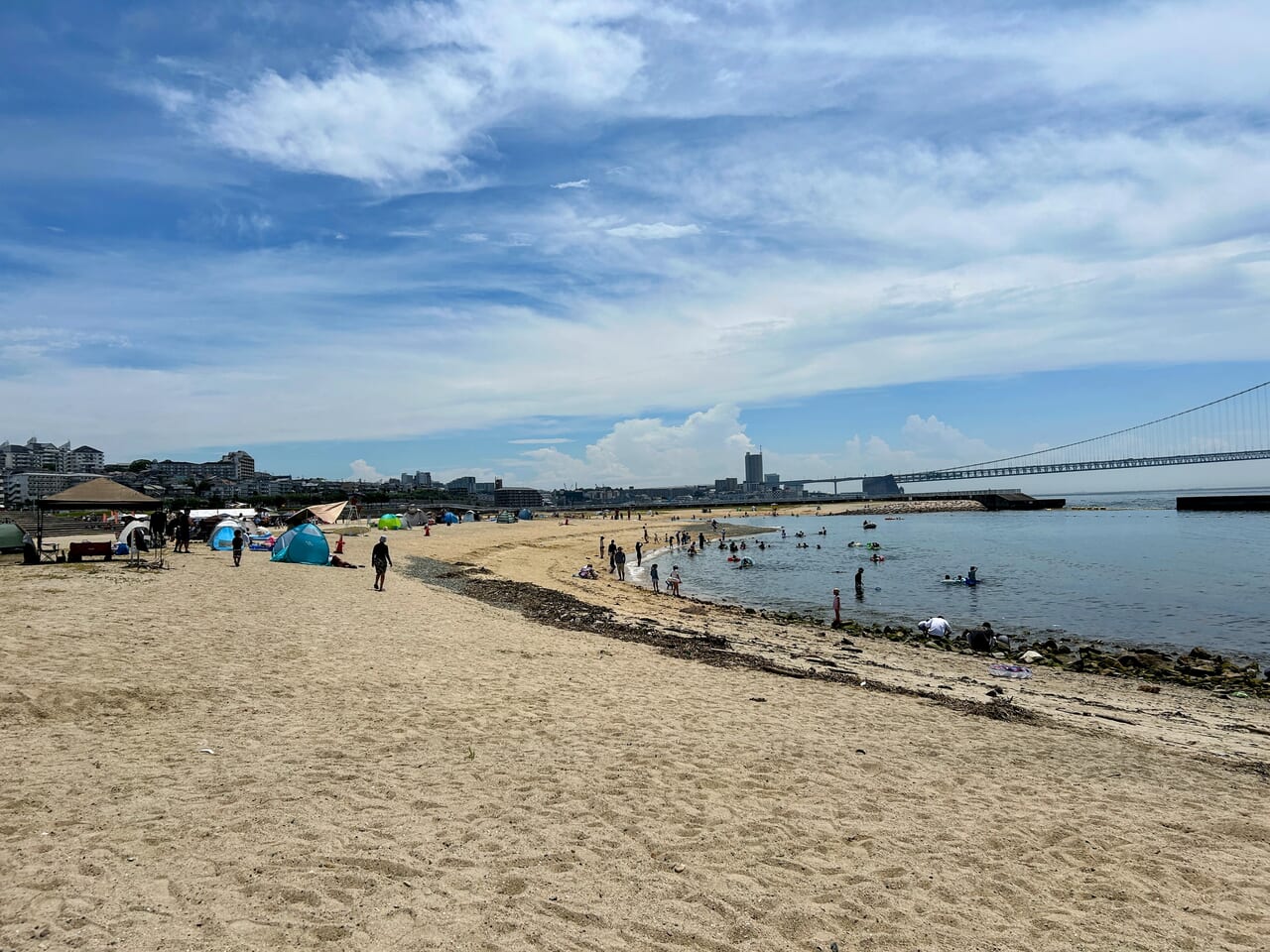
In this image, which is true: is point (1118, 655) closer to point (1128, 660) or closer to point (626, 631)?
point (1128, 660)

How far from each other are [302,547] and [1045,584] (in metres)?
32.3

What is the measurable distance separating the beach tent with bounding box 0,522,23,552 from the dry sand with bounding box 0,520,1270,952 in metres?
12.5

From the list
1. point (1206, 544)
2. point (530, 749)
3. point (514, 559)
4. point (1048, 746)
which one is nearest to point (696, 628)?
point (1048, 746)

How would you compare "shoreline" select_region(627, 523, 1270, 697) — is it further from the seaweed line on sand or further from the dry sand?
the seaweed line on sand

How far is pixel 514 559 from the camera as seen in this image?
40.4 meters

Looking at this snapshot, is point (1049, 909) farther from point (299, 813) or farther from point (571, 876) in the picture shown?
point (299, 813)

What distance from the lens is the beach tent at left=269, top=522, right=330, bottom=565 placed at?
25.3 metres

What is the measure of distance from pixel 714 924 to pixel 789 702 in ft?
20.6

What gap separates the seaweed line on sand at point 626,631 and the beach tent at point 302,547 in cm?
347

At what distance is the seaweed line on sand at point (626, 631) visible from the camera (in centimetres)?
1166

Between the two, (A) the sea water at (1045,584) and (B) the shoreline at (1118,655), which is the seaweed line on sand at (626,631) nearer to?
(B) the shoreline at (1118,655)

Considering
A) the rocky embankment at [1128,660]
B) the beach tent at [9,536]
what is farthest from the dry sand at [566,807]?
the beach tent at [9,536]

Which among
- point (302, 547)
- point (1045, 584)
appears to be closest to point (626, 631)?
point (302, 547)

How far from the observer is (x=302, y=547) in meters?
25.6
